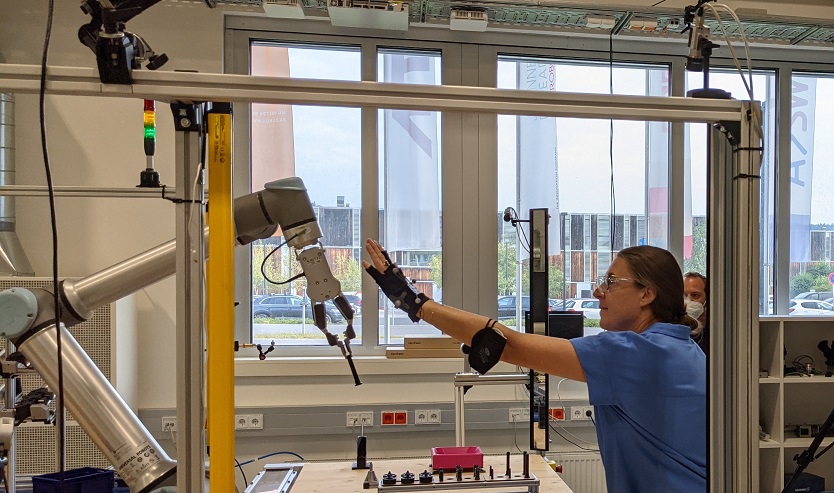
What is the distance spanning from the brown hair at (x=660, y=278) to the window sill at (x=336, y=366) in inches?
72.1

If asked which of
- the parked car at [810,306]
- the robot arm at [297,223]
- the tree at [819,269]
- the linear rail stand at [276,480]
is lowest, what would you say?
the linear rail stand at [276,480]

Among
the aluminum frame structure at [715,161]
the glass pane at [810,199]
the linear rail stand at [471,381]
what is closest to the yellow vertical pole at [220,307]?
the aluminum frame structure at [715,161]

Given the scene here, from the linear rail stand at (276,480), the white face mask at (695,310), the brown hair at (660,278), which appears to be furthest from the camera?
the white face mask at (695,310)

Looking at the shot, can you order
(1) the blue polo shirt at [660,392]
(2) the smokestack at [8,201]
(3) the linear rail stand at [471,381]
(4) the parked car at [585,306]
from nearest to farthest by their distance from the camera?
(1) the blue polo shirt at [660,392] < (3) the linear rail stand at [471,381] < (2) the smokestack at [8,201] < (4) the parked car at [585,306]

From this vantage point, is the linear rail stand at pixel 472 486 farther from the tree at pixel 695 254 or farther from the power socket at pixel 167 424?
the tree at pixel 695 254

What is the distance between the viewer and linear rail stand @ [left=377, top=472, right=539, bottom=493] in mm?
1917

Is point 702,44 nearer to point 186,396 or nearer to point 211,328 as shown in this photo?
point 211,328

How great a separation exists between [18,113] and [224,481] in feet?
9.41

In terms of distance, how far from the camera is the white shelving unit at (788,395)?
287 centimetres

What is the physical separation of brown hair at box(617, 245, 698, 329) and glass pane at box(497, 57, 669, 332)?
6.52ft

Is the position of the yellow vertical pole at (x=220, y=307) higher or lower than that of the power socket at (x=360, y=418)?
higher

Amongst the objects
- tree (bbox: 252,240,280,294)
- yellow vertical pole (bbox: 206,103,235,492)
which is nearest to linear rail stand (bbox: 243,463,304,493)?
yellow vertical pole (bbox: 206,103,235,492)

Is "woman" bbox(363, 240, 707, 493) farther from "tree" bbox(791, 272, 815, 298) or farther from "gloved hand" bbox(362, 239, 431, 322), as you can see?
"tree" bbox(791, 272, 815, 298)

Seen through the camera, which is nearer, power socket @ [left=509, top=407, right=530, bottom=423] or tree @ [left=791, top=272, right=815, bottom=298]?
power socket @ [left=509, top=407, right=530, bottom=423]
